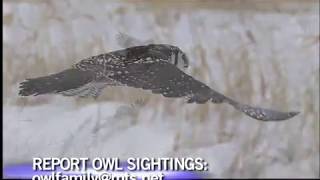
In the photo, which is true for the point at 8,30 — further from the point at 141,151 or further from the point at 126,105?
the point at 141,151

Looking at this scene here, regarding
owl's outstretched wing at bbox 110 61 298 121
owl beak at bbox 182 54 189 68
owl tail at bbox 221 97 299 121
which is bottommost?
owl tail at bbox 221 97 299 121

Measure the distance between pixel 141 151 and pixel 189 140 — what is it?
20cm

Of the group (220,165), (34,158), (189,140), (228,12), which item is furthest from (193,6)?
(34,158)

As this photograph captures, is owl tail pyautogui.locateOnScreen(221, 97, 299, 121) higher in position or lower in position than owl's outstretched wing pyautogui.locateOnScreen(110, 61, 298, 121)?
lower

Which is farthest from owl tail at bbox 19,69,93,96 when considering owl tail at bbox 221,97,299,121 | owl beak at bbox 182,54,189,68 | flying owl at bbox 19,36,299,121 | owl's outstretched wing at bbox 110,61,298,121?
owl tail at bbox 221,97,299,121

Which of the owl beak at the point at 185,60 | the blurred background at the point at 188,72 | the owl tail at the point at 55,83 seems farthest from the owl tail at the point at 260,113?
the owl tail at the point at 55,83

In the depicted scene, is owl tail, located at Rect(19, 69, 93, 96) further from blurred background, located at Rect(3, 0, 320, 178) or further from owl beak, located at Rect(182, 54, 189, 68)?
owl beak, located at Rect(182, 54, 189, 68)

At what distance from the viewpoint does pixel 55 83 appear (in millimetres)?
1612

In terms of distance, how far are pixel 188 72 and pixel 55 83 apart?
538mm

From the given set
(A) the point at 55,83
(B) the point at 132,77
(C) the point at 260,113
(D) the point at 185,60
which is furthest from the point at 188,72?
(A) the point at 55,83

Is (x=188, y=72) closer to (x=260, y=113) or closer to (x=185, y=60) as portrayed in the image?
(x=185, y=60)

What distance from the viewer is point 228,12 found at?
161 centimetres

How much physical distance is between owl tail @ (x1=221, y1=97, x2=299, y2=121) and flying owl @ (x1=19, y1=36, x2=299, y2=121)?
6 cm

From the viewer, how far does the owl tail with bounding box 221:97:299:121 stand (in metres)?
1.59
